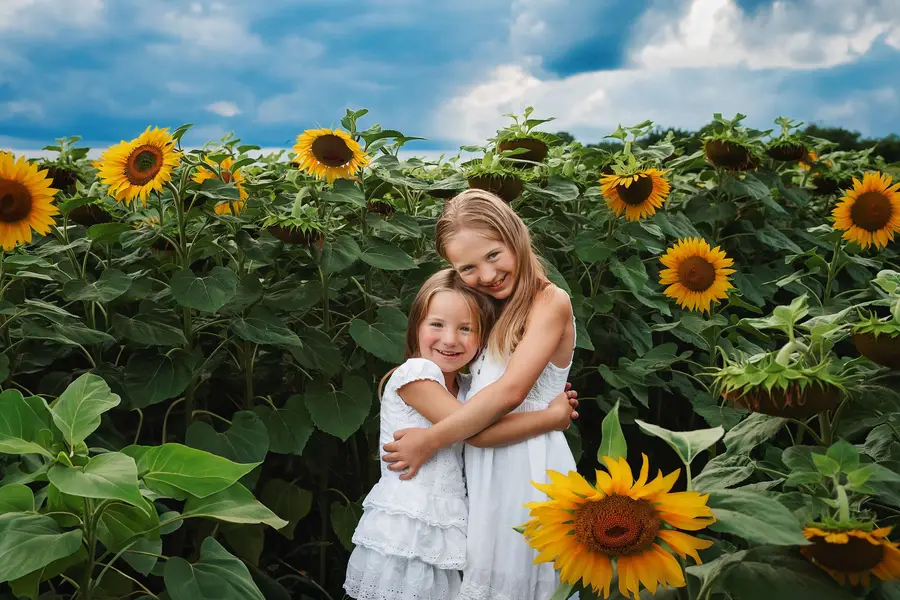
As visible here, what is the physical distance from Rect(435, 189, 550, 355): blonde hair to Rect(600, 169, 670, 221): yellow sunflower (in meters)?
0.70

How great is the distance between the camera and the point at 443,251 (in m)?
1.78

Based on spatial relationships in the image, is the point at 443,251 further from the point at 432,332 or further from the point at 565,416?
the point at 565,416

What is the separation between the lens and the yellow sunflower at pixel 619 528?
0.96 metres

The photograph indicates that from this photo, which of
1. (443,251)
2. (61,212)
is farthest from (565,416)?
(61,212)

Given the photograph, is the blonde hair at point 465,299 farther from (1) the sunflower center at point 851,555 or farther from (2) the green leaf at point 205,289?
(1) the sunflower center at point 851,555

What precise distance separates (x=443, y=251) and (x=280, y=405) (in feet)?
3.01

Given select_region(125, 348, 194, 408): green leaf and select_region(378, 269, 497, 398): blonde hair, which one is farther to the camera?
select_region(125, 348, 194, 408): green leaf

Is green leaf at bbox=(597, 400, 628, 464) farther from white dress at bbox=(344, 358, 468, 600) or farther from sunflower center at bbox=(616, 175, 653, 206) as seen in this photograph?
sunflower center at bbox=(616, 175, 653, 206)

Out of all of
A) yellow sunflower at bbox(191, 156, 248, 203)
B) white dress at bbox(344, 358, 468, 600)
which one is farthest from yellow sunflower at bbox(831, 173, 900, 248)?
yellow sunflower at bbox(191, 156, 248, 203)

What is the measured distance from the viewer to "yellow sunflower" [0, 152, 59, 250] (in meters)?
2.02

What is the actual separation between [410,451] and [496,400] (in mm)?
184

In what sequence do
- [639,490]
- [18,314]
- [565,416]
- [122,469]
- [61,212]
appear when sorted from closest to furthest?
[639,490] < [122,469] < [565,416] < [18,314] < [61,212]

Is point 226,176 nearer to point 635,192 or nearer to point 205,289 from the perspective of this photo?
point 205,289

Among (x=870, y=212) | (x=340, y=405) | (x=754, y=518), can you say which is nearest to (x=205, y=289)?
(x=340, y=405)
